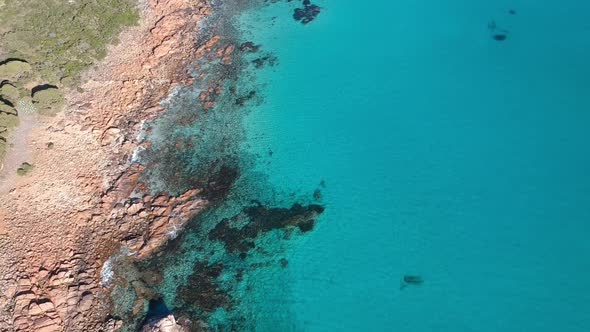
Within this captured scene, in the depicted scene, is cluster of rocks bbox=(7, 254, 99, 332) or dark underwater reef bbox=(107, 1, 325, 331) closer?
cluster of rocks bbox=(7, 254, 99, 332)

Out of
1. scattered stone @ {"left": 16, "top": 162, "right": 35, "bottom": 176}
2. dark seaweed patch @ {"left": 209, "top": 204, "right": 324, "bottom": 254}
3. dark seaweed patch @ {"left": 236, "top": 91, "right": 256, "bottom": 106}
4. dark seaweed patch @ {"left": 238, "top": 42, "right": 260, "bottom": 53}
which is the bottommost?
dark seaweed patch @ {"left": 209, "top": 204, "right": 324, "bottom": 254}

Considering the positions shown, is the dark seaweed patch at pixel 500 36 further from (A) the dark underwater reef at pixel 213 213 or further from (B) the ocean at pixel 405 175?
(A) the dark underwater reef at pixel 213 213

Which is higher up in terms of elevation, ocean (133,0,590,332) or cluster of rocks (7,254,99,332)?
ocean (133,0,590,332)

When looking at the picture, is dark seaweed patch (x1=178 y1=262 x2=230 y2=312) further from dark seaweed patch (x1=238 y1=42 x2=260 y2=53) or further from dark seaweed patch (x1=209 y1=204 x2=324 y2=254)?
dark seaweed patch (x1=238 y1=42 x2=260 y2=53)

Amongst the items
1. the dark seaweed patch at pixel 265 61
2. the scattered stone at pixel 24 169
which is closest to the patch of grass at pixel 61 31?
the scattered stone at pixel 24 169

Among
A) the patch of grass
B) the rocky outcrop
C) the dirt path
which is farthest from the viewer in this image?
the patch of grass

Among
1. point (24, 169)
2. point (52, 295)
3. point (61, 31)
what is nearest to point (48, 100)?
point (24, 169)

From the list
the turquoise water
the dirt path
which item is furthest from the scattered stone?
the turquoise water
